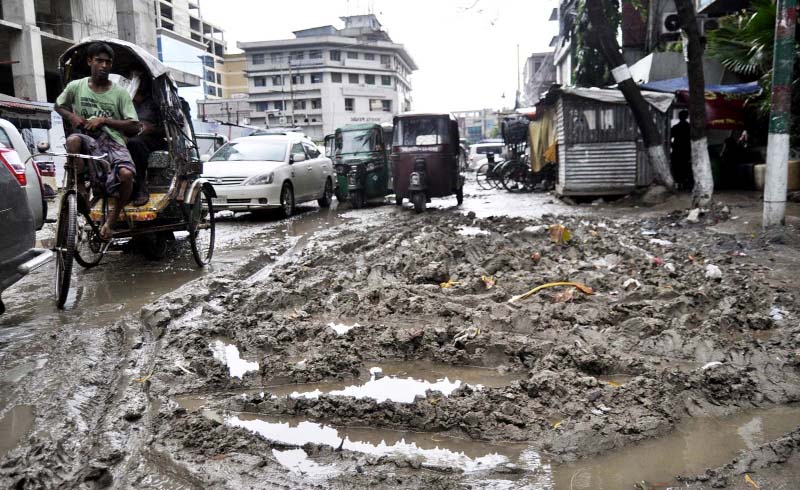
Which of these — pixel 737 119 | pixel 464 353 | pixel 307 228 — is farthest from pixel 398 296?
pixel 737 119

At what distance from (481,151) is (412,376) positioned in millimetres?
34818

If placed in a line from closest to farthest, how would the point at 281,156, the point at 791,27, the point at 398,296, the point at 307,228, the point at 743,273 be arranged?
the point at 398,296
the point at 743,273
the point at 791,27
the point at 307,228
the point at 281,156

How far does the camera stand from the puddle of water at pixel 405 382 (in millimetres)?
3480

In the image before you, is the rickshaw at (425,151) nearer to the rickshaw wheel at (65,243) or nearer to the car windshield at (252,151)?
the car windshield at (252,151)

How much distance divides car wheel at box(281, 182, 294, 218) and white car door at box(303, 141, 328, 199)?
4.43ft

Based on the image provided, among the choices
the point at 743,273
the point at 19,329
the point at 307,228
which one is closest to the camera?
the point at 19,329

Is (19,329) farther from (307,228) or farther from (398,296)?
(307,228)

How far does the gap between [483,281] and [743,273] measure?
262cm

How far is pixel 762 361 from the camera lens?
363 centimetres

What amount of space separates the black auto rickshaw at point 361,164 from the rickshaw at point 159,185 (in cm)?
745

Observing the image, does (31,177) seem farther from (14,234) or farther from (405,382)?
(405,382)

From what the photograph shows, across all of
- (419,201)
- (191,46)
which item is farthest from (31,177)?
(191,46)

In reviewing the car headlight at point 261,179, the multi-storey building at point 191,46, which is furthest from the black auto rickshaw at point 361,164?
the multi-storey building at point 191,46

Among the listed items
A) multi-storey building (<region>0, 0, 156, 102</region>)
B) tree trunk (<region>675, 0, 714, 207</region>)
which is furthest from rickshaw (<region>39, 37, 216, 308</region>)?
multi-storey building (<region>0, 0, 156, 102</region>)
